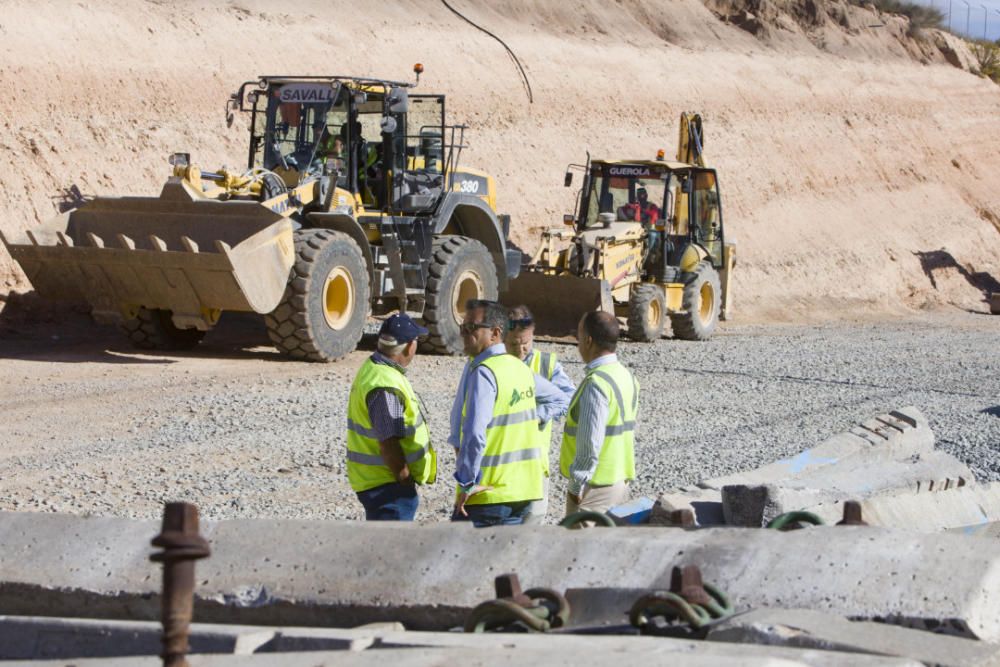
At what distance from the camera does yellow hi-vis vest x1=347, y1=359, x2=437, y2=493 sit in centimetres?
636

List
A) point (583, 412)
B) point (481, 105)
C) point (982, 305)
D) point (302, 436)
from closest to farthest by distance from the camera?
point (583, 412), point (302, 436), point (481, 105), point (982, 305)

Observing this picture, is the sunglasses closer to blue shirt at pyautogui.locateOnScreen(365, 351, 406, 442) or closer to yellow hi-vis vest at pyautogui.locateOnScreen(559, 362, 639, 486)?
blue shirt at pyautogui.locateOnScreen(365, 351, 406, 442)

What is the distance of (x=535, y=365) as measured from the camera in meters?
7.33

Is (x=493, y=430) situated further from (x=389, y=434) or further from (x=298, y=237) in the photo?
(x=298, y=237)

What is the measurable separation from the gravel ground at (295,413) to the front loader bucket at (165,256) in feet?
2.54

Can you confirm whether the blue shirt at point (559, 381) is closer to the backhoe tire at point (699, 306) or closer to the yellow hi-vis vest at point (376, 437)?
the yellow hi-vis vest at point (376, 437)

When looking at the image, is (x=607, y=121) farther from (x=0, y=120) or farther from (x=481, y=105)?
(x=0, y=120)

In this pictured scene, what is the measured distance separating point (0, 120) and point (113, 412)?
9748mm

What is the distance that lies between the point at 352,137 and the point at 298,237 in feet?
5.53

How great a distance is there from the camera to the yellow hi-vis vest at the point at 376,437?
20.9 ft

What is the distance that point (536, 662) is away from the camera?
12.3 feet

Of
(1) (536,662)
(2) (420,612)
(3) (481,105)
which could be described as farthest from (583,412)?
(3) (481,105)

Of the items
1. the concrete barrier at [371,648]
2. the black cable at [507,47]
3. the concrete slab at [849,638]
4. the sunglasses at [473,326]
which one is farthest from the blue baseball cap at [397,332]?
the black cable at [507,47]

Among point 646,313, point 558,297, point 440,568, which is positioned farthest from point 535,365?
point 646,313
